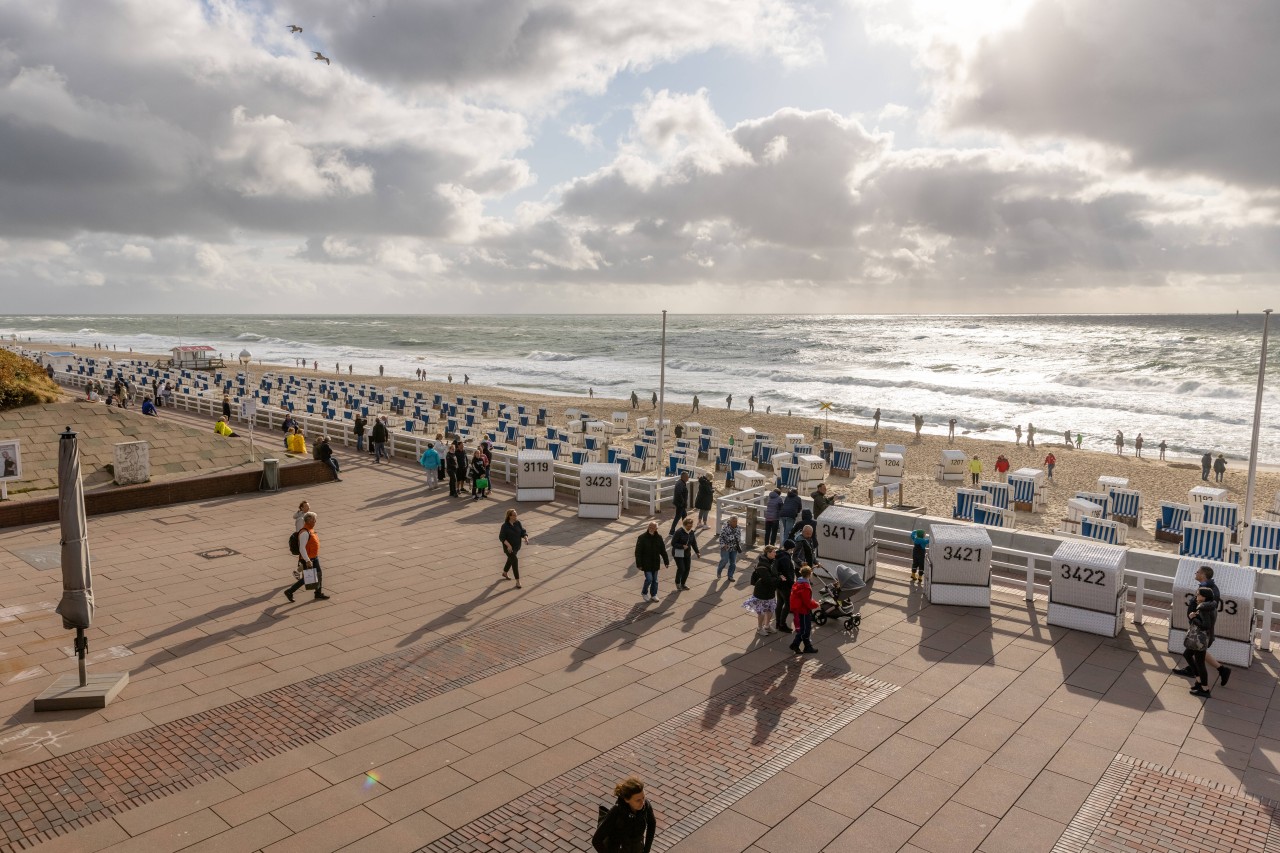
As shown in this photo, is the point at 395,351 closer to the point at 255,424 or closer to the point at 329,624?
the point at 255,424

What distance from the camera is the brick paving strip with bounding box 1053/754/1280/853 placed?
571 cm

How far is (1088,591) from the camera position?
9.70m

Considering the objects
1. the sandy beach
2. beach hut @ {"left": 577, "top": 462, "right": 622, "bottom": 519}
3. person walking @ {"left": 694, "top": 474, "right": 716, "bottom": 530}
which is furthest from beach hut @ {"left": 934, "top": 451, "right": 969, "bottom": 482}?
beach hut @ {"left": 577, "top": 462, "right": 622, "bottom": 519}

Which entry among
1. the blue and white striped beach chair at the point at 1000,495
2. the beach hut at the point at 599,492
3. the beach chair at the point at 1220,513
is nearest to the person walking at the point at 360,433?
the beach hut at the point at 599,492

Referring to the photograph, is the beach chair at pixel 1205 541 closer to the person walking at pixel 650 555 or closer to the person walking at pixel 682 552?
the person walking at pixel 682 552

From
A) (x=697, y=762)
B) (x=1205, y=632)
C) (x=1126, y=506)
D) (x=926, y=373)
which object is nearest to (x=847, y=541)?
(x=1205, y=632)

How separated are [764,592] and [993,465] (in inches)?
999

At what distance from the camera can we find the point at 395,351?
106m

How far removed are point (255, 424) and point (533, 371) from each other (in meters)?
53.7

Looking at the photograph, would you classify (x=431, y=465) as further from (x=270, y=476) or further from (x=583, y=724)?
(x=583, y=724)

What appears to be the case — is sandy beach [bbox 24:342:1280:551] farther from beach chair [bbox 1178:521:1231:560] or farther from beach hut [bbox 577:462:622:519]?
beach hut [bbox 577:462:622:519]

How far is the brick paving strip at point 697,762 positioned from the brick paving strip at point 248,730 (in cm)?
210

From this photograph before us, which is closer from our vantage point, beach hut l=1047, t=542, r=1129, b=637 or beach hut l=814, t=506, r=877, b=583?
beach hut l=1047, t=542, r=1129, b=637

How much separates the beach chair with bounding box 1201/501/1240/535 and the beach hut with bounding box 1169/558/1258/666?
1018 cm
